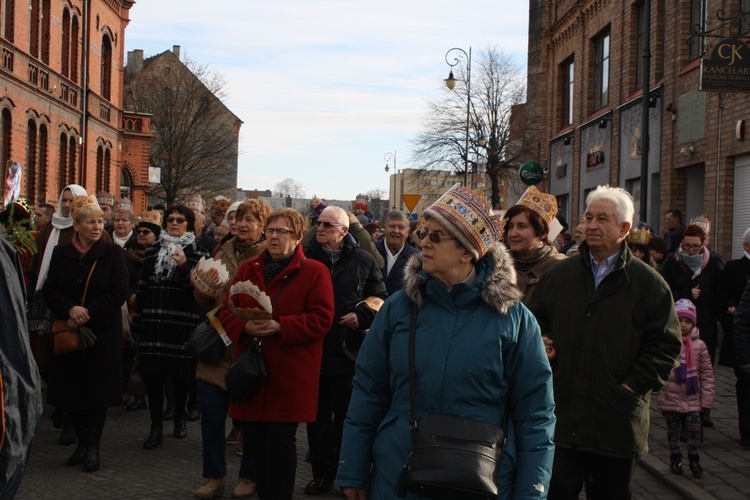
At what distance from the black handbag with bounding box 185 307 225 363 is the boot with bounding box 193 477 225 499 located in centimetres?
87

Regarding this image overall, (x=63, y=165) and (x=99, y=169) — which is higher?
(x=99, y=169)

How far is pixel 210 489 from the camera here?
22.5ft

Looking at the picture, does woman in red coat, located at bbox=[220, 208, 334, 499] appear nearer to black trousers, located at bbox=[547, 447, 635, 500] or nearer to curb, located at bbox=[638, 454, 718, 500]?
black trousers, located at bbox=[547, 447, 635, 500]

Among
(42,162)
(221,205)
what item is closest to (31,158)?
(42,162)

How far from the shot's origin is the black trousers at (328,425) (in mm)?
7184

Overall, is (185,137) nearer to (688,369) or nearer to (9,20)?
(9,20)

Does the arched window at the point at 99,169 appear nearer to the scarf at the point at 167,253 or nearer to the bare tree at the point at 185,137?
the bare tree at the point at 185,137

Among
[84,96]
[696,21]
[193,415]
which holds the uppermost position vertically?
[84,96]

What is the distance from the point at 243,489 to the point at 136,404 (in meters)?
4.13

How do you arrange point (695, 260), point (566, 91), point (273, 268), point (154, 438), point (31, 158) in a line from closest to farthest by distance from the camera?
point (273, 268)
point (154, 438)
point (695, 260)
point (31, 158)
point (566, 91)

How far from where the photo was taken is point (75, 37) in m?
36.2

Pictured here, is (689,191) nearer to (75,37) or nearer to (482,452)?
(482,452)

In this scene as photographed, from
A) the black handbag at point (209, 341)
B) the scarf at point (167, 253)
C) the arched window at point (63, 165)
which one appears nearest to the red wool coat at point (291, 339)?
the black handbag at point (209, 341)

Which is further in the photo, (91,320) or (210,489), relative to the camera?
(91,320)
